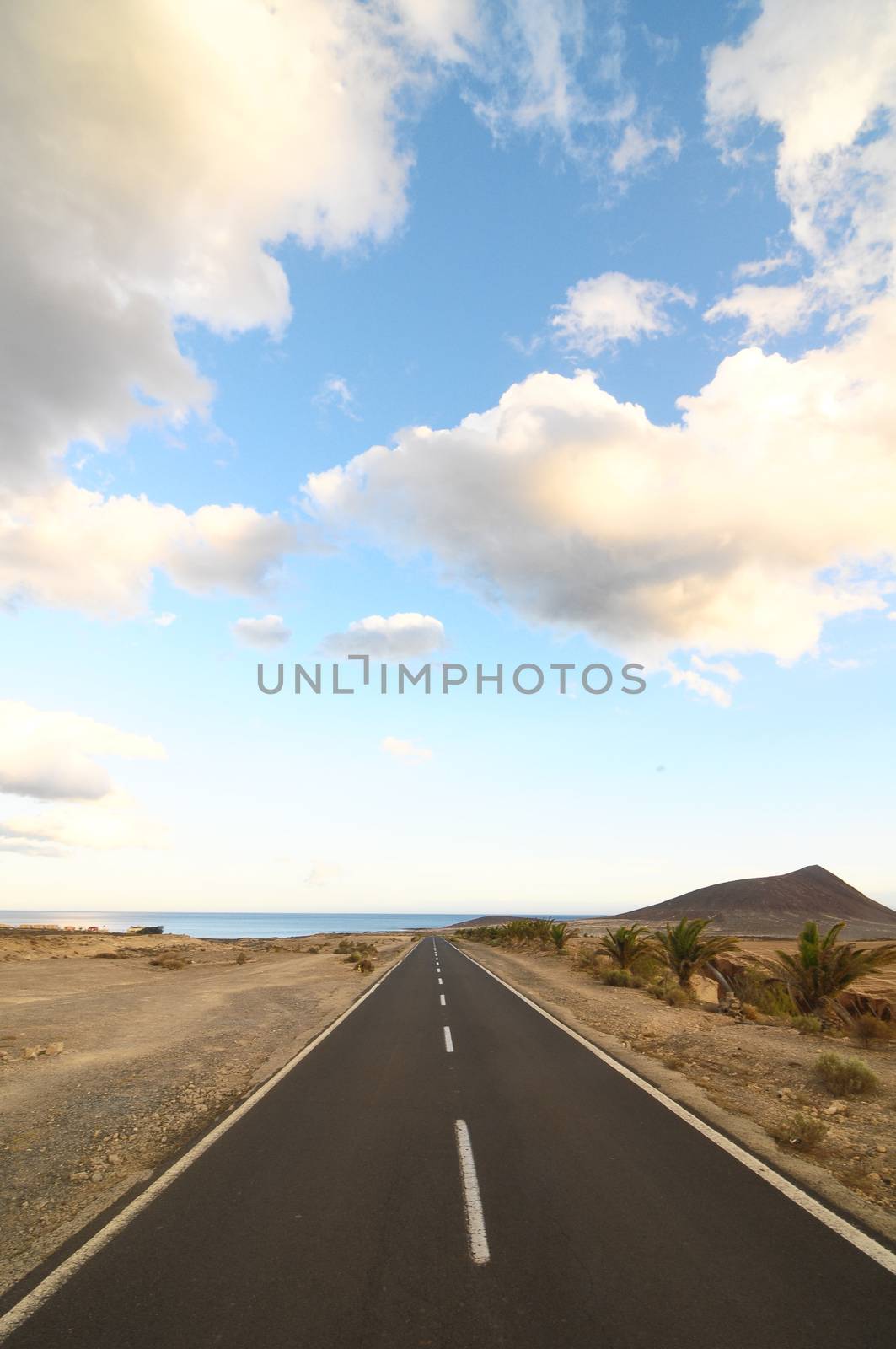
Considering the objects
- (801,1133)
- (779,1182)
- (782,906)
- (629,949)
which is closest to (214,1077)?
(779,1182)

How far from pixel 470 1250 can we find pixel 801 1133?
4591 millimetres

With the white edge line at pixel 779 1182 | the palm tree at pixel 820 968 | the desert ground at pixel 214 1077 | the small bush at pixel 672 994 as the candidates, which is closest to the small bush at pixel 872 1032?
the desert ground at pixel 214 1077

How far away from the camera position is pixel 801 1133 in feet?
24.4

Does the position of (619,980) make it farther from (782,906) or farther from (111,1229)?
(782,906)

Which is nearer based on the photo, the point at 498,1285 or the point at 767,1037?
the point at 498,1285

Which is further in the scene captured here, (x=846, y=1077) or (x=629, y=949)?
(x=629, y=949)

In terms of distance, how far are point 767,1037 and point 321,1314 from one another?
11.7 meters

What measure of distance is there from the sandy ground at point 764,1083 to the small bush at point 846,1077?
0.48 feet

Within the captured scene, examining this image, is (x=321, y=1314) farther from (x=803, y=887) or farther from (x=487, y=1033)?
(x=803, y=887)

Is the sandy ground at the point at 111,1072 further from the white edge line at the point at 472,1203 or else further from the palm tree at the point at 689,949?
the palm tree at the point at 689,949

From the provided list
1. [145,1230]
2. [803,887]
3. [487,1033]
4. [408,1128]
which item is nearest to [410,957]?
[487,1033]

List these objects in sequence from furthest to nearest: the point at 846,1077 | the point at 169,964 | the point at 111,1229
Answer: the point at 169,964
the point at 846,1077
the point at 111,1229

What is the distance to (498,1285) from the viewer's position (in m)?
4.39

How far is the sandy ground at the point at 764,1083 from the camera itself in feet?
20.9
